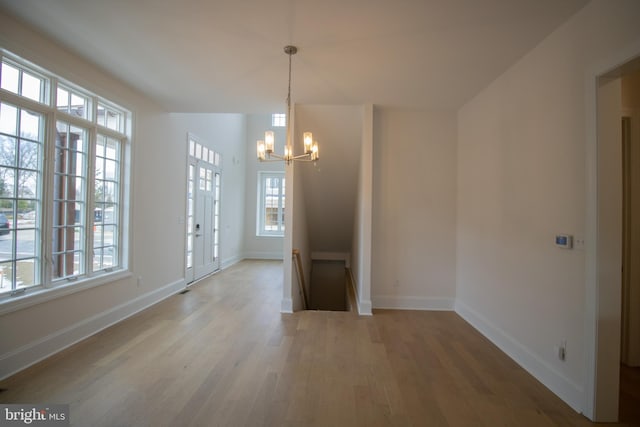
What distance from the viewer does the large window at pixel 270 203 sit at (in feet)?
28.6

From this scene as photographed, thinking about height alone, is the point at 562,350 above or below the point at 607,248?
below

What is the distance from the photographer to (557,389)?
2.29 m

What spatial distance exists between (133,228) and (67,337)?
56.0 inches

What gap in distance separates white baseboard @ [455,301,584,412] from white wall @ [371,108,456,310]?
776mm

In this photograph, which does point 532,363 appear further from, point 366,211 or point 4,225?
point 4,225

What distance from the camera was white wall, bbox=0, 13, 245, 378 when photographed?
2479mm

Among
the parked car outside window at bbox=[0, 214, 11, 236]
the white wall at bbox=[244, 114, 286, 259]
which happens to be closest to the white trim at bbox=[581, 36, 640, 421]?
the parked car outside window at bbox=[0, 214, 11, 236]

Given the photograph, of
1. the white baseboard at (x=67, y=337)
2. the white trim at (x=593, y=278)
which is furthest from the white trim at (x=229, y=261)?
the white trim at (x=593, y=278)

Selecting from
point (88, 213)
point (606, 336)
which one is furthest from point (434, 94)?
point (88, 213)

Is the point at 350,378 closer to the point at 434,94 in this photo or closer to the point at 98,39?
the point at 434,94

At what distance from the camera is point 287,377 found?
2.43m

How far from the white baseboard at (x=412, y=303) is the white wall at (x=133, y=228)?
10.8 ft

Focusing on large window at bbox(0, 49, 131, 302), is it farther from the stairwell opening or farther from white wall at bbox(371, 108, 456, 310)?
the stairwell opening

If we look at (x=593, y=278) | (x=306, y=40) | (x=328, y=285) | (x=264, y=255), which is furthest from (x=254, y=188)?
(x=593, y=278)
